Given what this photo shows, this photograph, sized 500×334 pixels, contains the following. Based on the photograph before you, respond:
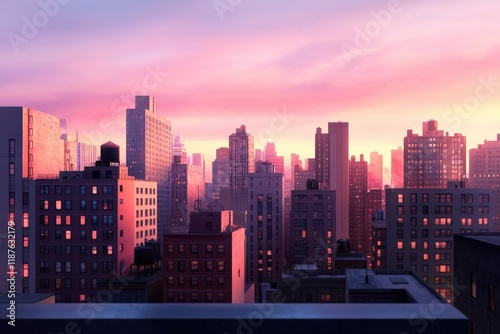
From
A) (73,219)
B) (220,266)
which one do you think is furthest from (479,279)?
(73,219)

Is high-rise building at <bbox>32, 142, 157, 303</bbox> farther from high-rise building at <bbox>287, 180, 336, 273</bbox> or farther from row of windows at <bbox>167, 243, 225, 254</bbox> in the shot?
high-rise building at <bbox>287, 180, 336, 273</bbox>

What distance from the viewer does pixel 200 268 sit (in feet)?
272

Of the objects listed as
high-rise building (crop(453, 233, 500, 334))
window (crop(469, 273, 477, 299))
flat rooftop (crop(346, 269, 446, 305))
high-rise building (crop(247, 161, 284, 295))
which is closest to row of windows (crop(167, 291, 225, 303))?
flat rooftop (crop(346, 269, 446, 305))

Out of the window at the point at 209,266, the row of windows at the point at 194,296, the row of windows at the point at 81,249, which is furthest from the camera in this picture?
the row of windows at the point at 81,249

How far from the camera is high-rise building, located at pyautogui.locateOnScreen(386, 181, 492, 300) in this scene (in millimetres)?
107000

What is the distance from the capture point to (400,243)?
108250mm

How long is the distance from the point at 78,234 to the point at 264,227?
84.0 metres

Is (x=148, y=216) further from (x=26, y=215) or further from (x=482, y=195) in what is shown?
(x=482, y=195)

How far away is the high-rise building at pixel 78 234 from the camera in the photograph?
298 feet

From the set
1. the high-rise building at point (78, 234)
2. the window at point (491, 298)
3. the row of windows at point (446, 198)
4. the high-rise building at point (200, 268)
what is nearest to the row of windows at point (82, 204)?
the high-rise building at point (78, 234)

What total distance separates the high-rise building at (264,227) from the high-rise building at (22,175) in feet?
266

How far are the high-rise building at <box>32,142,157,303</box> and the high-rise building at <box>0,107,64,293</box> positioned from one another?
2.21 meters

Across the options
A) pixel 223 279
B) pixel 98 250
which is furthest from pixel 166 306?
pixel 98 250

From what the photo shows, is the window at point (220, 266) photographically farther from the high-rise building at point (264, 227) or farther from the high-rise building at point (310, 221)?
the high-rise building at point (264, 227)
